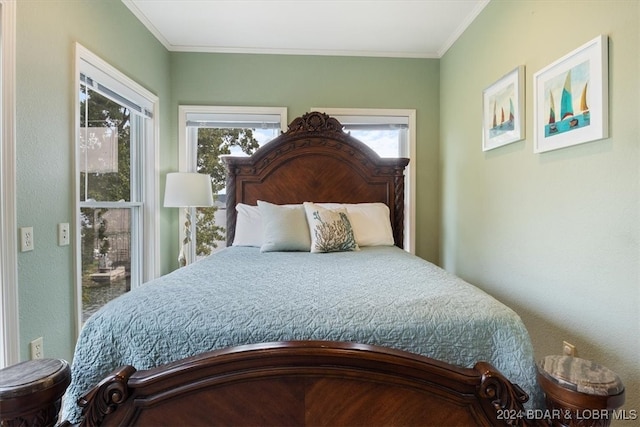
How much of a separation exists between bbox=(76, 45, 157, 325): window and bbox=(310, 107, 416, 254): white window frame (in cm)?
162

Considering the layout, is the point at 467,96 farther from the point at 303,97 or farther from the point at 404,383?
the point at 404,383

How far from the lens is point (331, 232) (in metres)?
2.36

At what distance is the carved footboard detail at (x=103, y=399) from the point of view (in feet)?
2.85

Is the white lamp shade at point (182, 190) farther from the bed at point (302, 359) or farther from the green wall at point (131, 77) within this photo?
the bed at point (302, 359)

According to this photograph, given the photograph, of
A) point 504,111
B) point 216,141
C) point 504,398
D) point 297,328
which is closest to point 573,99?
point 504,111

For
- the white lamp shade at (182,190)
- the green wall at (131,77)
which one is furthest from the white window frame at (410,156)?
the white lamp shade at (182,190)

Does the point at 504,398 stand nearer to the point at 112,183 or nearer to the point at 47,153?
the point at 47,153

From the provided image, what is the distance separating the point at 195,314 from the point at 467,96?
106 inches

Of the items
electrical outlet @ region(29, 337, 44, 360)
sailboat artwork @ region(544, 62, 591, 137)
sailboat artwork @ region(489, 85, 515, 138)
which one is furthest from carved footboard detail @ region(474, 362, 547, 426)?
electrical outlet @ region(29, 337, 44, 360)

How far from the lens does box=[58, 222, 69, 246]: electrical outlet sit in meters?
1.86

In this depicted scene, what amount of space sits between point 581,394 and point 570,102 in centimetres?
138

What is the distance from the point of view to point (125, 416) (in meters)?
0.90

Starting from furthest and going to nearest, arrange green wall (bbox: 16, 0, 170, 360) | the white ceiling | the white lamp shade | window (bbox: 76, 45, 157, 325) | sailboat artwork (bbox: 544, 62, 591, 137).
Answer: the white lamp shade, the white ceiling, window (bbox: 76, 45, 157, 325), green wall (bbox: 16, 0, 170, 360), sailboat artwork (bbox: 544, 62, 591, 137)

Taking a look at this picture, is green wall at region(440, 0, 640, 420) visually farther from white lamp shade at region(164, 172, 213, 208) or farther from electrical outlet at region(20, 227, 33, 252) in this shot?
electrical outlet at region(20, 227, 33, 252)
